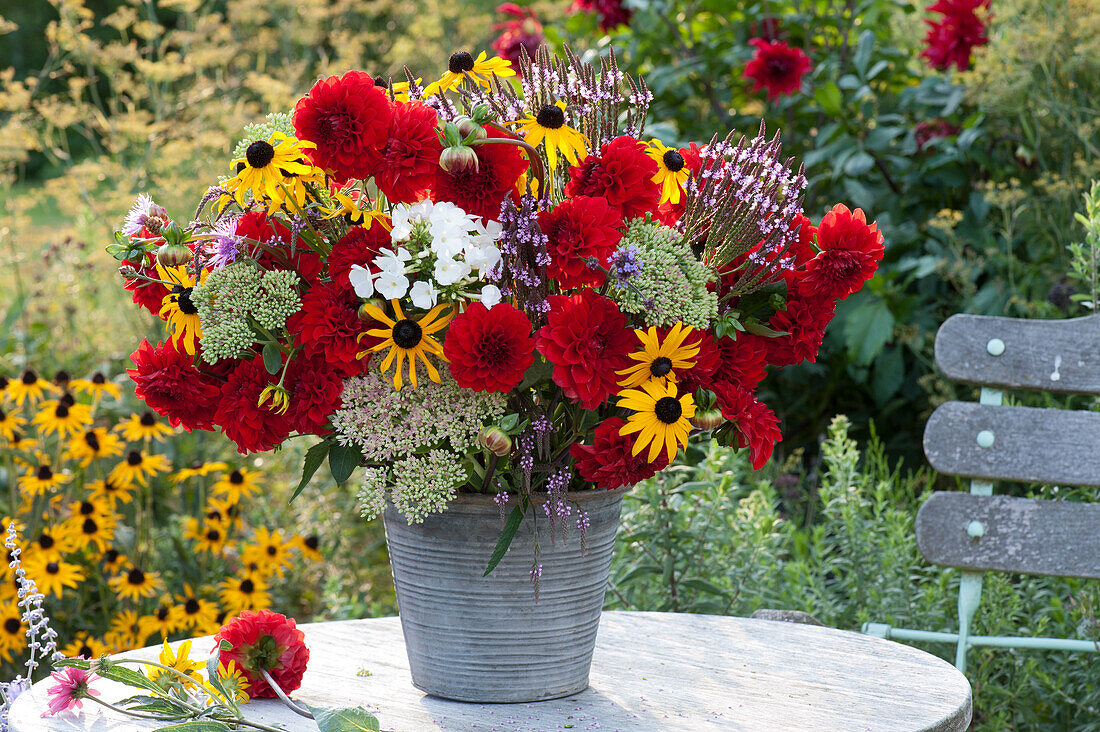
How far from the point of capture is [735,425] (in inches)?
39.3

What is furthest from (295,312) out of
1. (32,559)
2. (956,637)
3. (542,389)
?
(32,559)

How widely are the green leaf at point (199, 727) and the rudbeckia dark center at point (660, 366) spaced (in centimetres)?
50

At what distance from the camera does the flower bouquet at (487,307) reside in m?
0.90

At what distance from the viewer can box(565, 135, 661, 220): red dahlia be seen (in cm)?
91

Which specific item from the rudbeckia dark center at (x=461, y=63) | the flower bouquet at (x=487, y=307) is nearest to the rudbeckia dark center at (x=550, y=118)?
the flower bouquet at (x=487, y=307)

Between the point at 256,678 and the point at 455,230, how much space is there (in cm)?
52

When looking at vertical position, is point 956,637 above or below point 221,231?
below

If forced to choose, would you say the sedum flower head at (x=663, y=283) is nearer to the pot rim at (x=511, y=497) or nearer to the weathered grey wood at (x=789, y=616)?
the pot rim at (x=511, y=497)

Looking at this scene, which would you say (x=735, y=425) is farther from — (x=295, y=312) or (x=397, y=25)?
(x=397, y=25)

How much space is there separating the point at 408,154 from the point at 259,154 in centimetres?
14

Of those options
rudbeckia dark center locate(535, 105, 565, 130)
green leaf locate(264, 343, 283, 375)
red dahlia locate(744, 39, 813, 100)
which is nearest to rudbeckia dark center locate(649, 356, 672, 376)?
rudbeckia dark center locate(535, 105, 565, 130)

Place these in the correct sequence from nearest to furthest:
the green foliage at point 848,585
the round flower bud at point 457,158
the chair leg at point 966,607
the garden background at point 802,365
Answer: the round flower bud at point 457,158 → the chair leg at point 966,607 → the green foliage at point 848,585 → the garden background at point 802,365

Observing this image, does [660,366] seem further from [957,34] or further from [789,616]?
[957,34]

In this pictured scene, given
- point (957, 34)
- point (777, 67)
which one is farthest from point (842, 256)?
point (957, 34)
